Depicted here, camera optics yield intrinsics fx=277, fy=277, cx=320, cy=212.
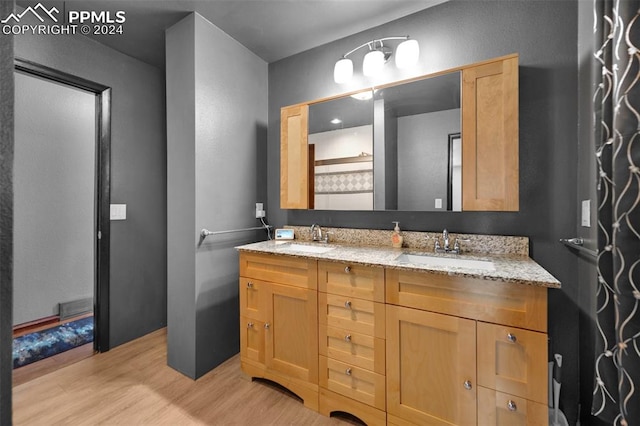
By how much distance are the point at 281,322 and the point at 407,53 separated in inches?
75.0

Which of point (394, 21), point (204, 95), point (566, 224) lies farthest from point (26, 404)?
point (394, 21)

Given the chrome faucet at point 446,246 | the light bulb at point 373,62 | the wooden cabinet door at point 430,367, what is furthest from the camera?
the light bulb at point 373,62

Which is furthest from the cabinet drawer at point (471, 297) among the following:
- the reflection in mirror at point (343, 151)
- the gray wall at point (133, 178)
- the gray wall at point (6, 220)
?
the gray wall at point (133, 178)

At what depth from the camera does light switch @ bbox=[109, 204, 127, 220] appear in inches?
90.4

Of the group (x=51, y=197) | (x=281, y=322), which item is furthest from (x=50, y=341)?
(x=281, y=322)

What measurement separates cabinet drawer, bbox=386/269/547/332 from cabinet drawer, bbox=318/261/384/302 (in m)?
0.06

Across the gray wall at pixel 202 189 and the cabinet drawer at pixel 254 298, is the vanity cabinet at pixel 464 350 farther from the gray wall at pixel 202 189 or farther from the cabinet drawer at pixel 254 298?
the gray wall at pixel 202 189

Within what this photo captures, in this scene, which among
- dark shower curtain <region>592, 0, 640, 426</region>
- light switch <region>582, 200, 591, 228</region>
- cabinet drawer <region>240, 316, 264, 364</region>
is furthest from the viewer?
cabinet drawer <region>240, 316, 264, 364</region>

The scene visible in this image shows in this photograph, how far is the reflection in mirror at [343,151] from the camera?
1.97 meters

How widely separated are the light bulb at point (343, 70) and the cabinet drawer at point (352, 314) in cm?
154

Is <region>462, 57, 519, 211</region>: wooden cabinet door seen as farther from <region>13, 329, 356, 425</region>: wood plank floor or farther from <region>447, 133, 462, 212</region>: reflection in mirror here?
<region>13, 329, 356, 425</region>: wood plank floor

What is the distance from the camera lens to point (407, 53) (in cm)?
181

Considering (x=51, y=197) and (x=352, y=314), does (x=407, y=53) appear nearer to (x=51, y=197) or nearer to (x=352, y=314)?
(x=352, y=314)

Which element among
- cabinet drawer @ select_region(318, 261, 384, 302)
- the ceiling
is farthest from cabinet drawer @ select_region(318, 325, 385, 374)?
the ceiling
